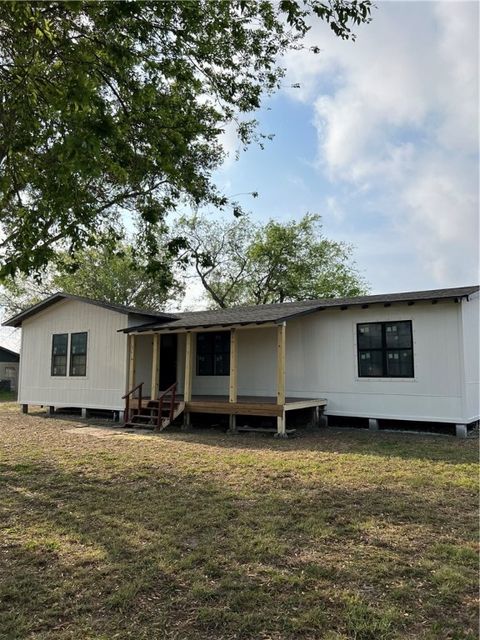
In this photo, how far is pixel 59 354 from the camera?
14.5 m

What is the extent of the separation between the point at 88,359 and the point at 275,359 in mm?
5563

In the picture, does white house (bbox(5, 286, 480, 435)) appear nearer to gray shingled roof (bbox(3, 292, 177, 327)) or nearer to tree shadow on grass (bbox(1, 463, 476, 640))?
gray shingled roof (bbox(3, 292, 177, 327))

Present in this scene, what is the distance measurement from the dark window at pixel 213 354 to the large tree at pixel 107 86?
6540mm

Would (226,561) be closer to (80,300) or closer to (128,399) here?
(128,399)

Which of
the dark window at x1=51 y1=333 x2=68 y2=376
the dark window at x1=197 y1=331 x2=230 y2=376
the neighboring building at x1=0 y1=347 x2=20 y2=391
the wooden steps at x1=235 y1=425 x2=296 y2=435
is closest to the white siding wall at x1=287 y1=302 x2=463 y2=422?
the wooden steps at x1=235 y1=425 x2=296 y2=435

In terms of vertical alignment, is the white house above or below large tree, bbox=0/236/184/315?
below

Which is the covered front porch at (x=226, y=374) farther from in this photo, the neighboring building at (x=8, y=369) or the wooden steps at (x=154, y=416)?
the neighboring building at (x=8, y=369)

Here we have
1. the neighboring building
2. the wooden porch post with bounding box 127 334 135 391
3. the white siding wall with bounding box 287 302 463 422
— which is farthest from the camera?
the neighboring building

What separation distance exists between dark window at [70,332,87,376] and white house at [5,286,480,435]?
30 mm

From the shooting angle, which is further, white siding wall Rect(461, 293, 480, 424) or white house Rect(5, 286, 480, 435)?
white house Rect(5, 286, 480, 435)

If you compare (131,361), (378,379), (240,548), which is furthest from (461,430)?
(131,361)

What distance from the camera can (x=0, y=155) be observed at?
17.8ft

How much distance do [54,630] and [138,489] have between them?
9.73ft

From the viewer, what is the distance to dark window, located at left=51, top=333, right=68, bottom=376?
14.3 meters
